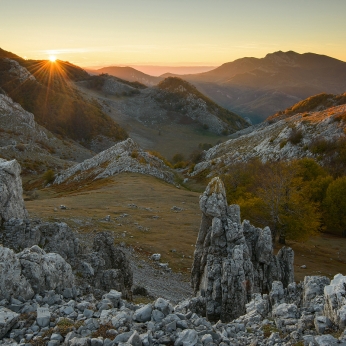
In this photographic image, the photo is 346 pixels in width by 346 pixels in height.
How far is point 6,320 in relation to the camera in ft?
39.2

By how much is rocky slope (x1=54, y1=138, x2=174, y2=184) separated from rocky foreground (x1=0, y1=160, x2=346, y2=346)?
63.9 m

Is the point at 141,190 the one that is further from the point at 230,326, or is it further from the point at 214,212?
the point at 230,326

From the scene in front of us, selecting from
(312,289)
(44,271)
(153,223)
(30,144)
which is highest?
(44,271)

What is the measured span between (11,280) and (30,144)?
106 metres

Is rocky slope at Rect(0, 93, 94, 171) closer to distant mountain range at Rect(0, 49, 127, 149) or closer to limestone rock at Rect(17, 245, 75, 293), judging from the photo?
distant mountain range at Rect(0, 49, 127, 149)

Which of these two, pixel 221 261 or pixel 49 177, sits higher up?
pixel 221 261

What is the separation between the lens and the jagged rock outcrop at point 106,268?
2247 cm

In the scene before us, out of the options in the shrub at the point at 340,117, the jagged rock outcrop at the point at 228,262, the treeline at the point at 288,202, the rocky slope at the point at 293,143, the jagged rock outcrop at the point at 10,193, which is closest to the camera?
the jagged rock outcrop at the point at 228,262

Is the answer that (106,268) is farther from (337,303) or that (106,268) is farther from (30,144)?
(30,144)

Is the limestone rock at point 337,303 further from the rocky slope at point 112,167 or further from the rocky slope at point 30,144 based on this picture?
the rocky slope at point 30,144

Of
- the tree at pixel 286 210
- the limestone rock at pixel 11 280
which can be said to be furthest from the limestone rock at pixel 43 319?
the tree at pixel 286 210

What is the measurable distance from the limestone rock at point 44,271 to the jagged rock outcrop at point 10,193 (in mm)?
9876

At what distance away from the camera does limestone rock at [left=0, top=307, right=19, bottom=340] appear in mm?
11766

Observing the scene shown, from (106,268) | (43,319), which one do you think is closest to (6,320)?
(43,319)
